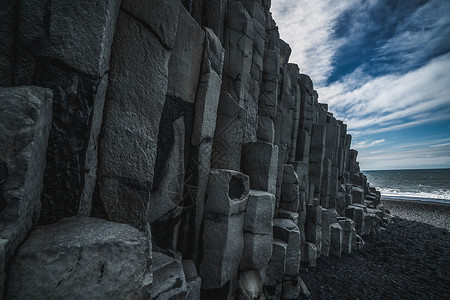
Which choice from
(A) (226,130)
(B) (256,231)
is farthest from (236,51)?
(B) (256,231)

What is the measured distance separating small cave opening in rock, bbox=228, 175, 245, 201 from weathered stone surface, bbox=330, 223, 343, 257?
15.9 ft

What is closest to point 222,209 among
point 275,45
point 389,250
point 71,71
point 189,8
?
point 71,71

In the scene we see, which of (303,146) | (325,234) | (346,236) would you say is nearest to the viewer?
(325,234)

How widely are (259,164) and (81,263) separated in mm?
2528


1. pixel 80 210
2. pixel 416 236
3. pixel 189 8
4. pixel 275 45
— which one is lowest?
pixel 416 236

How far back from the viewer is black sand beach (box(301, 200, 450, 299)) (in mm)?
4094

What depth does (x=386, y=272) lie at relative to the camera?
510cm

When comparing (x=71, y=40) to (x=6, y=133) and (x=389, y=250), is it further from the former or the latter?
(x=389, y=250)

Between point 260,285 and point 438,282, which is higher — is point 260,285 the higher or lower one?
the higher one

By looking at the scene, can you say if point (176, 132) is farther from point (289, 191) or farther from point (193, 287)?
point (289, 191)

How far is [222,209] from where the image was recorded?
244cm

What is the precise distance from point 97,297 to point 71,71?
1.31 meters

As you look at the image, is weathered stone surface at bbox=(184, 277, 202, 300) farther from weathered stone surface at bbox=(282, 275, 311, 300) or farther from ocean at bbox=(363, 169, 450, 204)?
ocean at bbox=(363, 169, 450, 204)

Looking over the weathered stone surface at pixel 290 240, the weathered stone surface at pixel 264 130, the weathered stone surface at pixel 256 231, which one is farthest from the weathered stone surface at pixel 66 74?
the weathered stone surface at pixel 290 240
